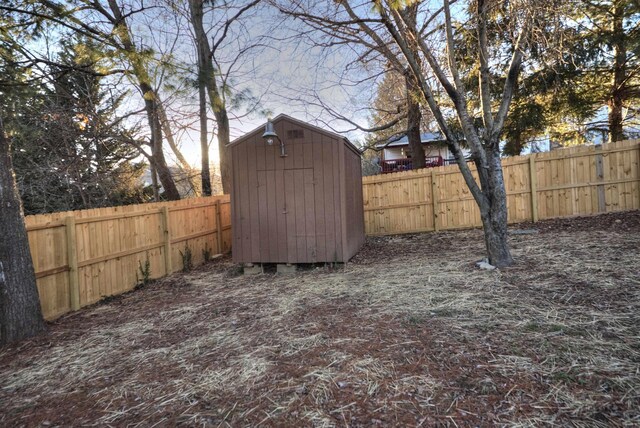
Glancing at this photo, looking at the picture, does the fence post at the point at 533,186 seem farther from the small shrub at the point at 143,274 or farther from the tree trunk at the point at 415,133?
the small shrub at the point at 143,274

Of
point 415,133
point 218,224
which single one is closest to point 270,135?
point 218,224

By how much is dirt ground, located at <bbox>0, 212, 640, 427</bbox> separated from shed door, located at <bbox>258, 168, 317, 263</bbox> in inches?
46.2

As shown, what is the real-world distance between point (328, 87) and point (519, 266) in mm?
6606

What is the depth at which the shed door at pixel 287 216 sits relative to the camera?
19.9ft

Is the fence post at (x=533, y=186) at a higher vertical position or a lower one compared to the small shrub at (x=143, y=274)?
higher

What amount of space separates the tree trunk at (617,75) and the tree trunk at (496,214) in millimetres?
7291

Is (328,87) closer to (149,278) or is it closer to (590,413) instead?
(149,278)

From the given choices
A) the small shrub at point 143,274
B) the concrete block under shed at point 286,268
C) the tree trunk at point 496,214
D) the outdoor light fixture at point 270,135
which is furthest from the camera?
the concrete block under shed at point 286,268

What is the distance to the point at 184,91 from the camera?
6.75 m

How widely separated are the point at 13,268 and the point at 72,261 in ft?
3.50

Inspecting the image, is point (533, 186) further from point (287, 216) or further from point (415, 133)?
point (287, 216)

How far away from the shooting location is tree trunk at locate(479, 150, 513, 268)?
475 cm

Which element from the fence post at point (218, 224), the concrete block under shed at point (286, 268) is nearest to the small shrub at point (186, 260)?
the fence post at point (218, 224)

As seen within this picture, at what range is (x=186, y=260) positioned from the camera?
23.9 ft
